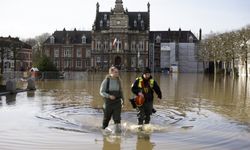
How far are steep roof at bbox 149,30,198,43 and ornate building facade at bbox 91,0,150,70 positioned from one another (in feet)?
23.5

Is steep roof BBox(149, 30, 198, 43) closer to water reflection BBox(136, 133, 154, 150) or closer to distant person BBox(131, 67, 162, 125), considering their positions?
distant person BBox(131, 67, 162, 125)

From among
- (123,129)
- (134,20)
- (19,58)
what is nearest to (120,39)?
(134,20)

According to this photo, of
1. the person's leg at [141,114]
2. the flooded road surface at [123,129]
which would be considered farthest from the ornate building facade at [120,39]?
the person's leg at [141,114]

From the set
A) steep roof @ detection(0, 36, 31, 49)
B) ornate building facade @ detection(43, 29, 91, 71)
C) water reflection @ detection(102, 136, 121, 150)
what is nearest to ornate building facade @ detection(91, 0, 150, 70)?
ornate building facade @ detection(43, 29, 91, 71)

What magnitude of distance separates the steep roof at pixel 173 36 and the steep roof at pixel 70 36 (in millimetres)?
17920

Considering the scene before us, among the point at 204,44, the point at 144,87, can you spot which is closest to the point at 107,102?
the point at 144,87

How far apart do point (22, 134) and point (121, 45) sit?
102481 mm

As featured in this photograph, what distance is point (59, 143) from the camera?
10672mm

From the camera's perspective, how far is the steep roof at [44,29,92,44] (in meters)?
121

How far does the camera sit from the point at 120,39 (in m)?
113

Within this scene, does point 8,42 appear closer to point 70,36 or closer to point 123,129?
point 70,36

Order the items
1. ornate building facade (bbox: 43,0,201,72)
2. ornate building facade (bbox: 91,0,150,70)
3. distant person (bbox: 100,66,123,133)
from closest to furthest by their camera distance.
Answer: distant person (bbox: 100,66,123,133), ornate building facade (bbox: 91,0,150,70), ornate building facade (bbox: 43,0,201,72)

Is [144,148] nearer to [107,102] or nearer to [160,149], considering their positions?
[160,149]

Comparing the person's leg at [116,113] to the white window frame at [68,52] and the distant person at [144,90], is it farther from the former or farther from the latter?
the white window frame at [68,52]
